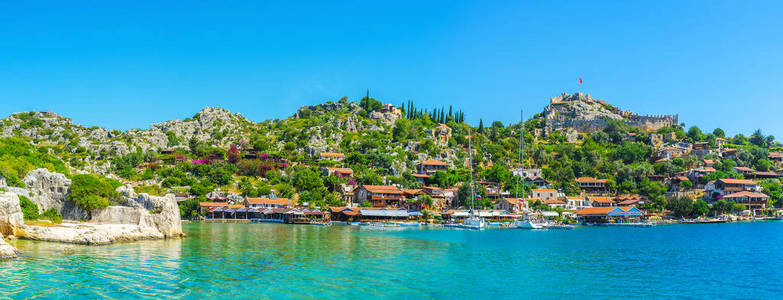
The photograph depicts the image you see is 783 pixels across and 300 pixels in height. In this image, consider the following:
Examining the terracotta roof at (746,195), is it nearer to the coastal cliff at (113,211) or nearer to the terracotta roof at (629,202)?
the terracotta roof at (629,202)

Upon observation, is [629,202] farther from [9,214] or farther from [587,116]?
[9,214]

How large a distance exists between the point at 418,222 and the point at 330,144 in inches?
1734

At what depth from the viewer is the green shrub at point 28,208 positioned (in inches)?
1268

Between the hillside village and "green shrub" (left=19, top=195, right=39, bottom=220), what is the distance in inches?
185

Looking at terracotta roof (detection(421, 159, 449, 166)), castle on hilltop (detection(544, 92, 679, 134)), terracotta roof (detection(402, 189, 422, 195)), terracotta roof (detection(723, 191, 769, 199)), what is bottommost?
terracotta roof (detection(723, 191, 769, 199))

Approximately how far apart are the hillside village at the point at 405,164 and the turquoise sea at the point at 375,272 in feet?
52.4

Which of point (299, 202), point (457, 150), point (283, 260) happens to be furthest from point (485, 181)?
point (283, 260)

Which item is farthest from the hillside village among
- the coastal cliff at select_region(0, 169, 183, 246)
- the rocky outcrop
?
the rocky outcrop

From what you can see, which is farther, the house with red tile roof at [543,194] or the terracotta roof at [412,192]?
the house with red tile roof at [543,194]

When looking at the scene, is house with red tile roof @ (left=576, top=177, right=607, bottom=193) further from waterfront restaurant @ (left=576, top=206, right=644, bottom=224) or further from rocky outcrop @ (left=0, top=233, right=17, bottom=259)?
rocky outcrop @ (left=0, top=233, right=17, bottom=259)

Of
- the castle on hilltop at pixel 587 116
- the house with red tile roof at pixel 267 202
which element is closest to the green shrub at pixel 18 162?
the house with red tile roof at pixel 267 202

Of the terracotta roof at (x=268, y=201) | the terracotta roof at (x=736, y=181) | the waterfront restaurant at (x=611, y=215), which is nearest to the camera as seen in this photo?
the waterfront restaurant at (x=611, y=215)

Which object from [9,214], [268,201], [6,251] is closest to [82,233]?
[9,214]

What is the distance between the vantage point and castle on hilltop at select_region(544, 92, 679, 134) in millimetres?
132875
